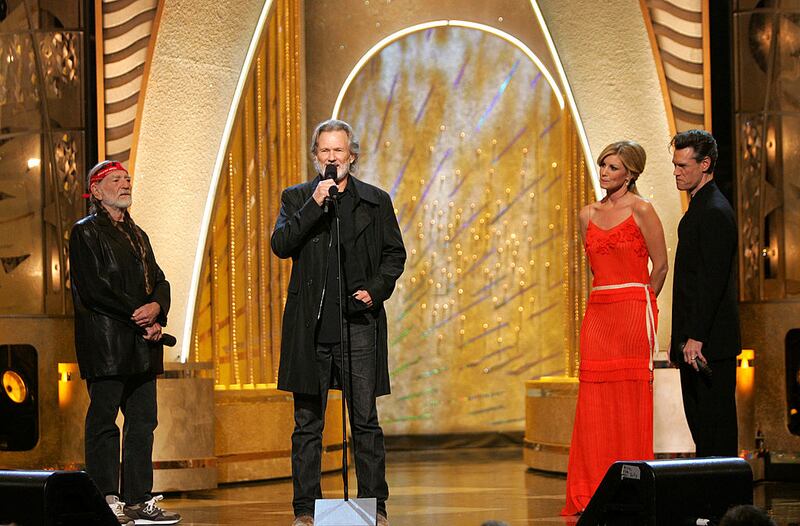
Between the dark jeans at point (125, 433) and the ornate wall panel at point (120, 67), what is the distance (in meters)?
1.53

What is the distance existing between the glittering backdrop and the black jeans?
365 cm

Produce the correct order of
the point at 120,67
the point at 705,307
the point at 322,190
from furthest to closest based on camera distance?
the point at 120,67 < the point at 705,307 < the point at 322,190

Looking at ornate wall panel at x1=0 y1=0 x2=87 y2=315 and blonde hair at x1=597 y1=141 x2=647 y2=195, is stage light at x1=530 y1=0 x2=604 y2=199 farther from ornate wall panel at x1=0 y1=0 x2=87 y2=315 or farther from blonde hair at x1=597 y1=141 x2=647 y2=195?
ornate wall panel at x1=0 y1=0 x2=87 y2=315

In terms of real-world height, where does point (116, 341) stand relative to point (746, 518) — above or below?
above

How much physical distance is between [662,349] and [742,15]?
1.74 meters

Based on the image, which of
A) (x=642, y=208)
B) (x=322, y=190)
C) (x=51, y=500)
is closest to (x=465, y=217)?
(x=642, y=208)

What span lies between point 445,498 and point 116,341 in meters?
1.55

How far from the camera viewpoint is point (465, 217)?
7.31 meters

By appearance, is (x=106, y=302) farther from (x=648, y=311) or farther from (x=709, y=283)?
(x=709, y=283)

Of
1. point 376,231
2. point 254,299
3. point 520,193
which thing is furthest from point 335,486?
point 520,193

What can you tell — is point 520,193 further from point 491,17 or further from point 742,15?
point 742,15

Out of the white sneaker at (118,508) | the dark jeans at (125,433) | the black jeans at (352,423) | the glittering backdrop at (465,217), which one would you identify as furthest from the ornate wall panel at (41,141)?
the black jeans at (352,423)

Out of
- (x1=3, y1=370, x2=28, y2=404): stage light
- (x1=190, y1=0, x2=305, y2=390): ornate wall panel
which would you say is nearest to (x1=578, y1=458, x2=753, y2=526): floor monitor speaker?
(x1=190, y1=0, x2=305, y2=390): ornate wall panel

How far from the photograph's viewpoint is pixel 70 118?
5809 mm
